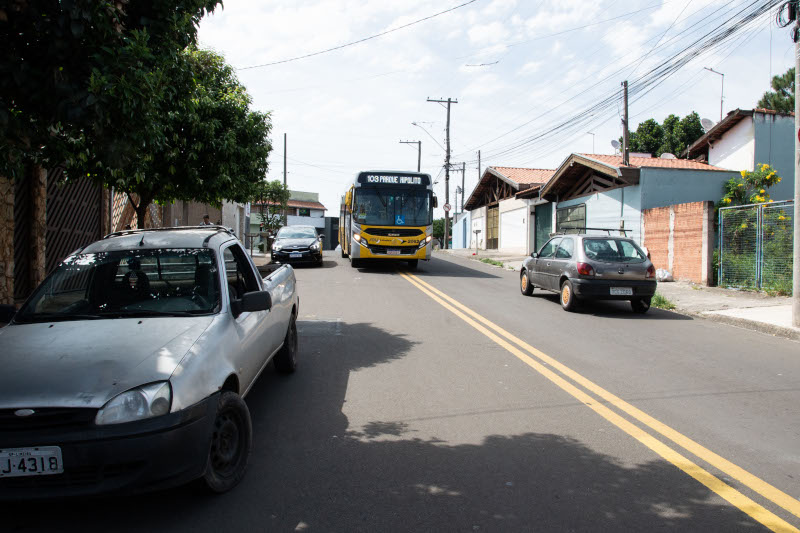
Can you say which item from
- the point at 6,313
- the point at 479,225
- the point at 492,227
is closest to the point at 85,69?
the point at 6,313

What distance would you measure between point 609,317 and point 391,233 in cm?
960

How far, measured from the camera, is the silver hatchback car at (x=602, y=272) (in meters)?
10.5

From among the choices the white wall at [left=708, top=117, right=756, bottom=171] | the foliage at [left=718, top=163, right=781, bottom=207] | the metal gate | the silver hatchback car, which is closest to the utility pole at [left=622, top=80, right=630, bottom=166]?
the foliage at [left=718, top=163, right=781, bottom=207]

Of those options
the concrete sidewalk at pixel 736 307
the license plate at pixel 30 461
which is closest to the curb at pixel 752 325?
the concrete sidewalk at pixel 736 307

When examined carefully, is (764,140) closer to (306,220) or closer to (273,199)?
(273,199)

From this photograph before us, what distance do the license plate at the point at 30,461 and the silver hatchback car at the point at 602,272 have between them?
366 inches

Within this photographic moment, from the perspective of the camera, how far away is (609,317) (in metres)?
10.3

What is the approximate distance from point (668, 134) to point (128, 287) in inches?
1832

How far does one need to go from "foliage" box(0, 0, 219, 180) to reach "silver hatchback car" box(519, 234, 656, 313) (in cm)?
812

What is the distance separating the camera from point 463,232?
48812 millimetres

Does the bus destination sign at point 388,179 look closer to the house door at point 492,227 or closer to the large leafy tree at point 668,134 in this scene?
the house door at point 492,227

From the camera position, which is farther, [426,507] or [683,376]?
[683,376]

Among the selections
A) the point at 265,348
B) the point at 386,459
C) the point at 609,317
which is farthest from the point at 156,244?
the point at 609,317

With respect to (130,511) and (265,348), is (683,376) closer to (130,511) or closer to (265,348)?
(265,348)
